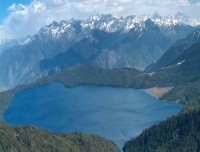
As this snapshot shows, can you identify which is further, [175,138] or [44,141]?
[175,138]

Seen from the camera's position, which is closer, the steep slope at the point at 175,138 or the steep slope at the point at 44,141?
the steep slope at the point at 175,138

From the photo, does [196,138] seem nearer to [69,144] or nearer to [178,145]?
[178,145]

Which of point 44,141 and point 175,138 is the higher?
point 44,141

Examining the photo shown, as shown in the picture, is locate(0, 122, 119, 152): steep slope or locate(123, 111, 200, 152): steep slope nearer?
locate(123, 111, 200, 152): steep slope

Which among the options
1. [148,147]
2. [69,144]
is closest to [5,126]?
[69,144]
